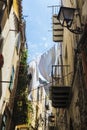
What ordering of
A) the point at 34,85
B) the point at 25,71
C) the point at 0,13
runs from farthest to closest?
the point at 34,85, the point at 25,71, the point at 0,13

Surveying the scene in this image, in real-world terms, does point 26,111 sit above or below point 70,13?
below

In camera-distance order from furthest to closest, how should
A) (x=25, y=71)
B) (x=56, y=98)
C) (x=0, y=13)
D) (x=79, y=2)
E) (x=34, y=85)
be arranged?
(x=34, y=85), (x=25, y=71), (x=56, y=98), (x=0, y=13), (x=79, y=2)

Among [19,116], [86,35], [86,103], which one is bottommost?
[19,116]

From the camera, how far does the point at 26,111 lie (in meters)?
18.5

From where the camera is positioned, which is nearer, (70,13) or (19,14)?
(70,13)

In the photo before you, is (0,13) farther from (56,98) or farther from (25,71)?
(25,71)

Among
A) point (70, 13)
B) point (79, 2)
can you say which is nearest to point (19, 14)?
point (79, 2)

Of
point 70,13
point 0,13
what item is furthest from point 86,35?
point 0,13

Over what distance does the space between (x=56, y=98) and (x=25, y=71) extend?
21.3ft

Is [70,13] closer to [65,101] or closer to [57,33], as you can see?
[65,101]

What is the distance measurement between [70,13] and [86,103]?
102 inches

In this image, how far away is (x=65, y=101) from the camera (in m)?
14.0

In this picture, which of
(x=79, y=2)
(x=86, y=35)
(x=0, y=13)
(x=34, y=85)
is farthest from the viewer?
(x=34, y=85)

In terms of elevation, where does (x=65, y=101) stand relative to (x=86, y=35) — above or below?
below
